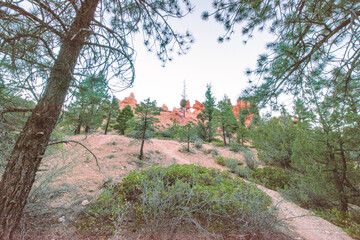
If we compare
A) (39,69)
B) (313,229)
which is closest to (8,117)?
→ (39,69)

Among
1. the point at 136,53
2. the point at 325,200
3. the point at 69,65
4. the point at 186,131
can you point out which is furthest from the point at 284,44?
the point at 186,131

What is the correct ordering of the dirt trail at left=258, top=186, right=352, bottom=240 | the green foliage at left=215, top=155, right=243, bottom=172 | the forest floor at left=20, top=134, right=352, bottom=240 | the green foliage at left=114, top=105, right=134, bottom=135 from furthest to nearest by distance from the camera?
the green foliage at left=114, top=105, right=134, bottom=135 < the green foliage at left=215, top=155, right=243, bottom=172 < the dirt trail at left=258, top=186, right=352, bottom=240 < the forest floor at left=20, top=134, right=352, bottom=240

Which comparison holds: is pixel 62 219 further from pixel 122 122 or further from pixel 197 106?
pixel 197 106

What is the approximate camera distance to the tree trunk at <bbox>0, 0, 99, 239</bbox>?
149 cm

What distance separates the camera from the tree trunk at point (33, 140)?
4.90ft

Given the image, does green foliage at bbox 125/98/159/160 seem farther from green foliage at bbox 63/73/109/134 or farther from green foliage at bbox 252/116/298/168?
green foliage at bbox 252/116/298/168

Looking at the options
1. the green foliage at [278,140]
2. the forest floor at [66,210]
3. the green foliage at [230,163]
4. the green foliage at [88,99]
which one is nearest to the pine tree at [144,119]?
the forest floor at [66,210]

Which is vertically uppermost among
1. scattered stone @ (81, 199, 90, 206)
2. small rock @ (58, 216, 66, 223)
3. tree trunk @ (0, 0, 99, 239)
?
tree trunk @ (0, 0, 99, 239)

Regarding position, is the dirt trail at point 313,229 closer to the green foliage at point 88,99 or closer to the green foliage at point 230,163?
the green foliage at point 88,99

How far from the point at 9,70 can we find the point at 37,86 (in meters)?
0.70

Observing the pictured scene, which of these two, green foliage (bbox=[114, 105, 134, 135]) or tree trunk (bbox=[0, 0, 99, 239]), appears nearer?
tree trunk (bbox=[0, 0, 99, 239])

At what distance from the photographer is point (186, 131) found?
41.6ft

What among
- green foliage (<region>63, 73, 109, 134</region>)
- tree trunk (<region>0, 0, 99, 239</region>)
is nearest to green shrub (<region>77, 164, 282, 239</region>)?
tree trunk (<region>0, 0, 99, 239</region>)

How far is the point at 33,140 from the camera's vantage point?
63.3 inches
